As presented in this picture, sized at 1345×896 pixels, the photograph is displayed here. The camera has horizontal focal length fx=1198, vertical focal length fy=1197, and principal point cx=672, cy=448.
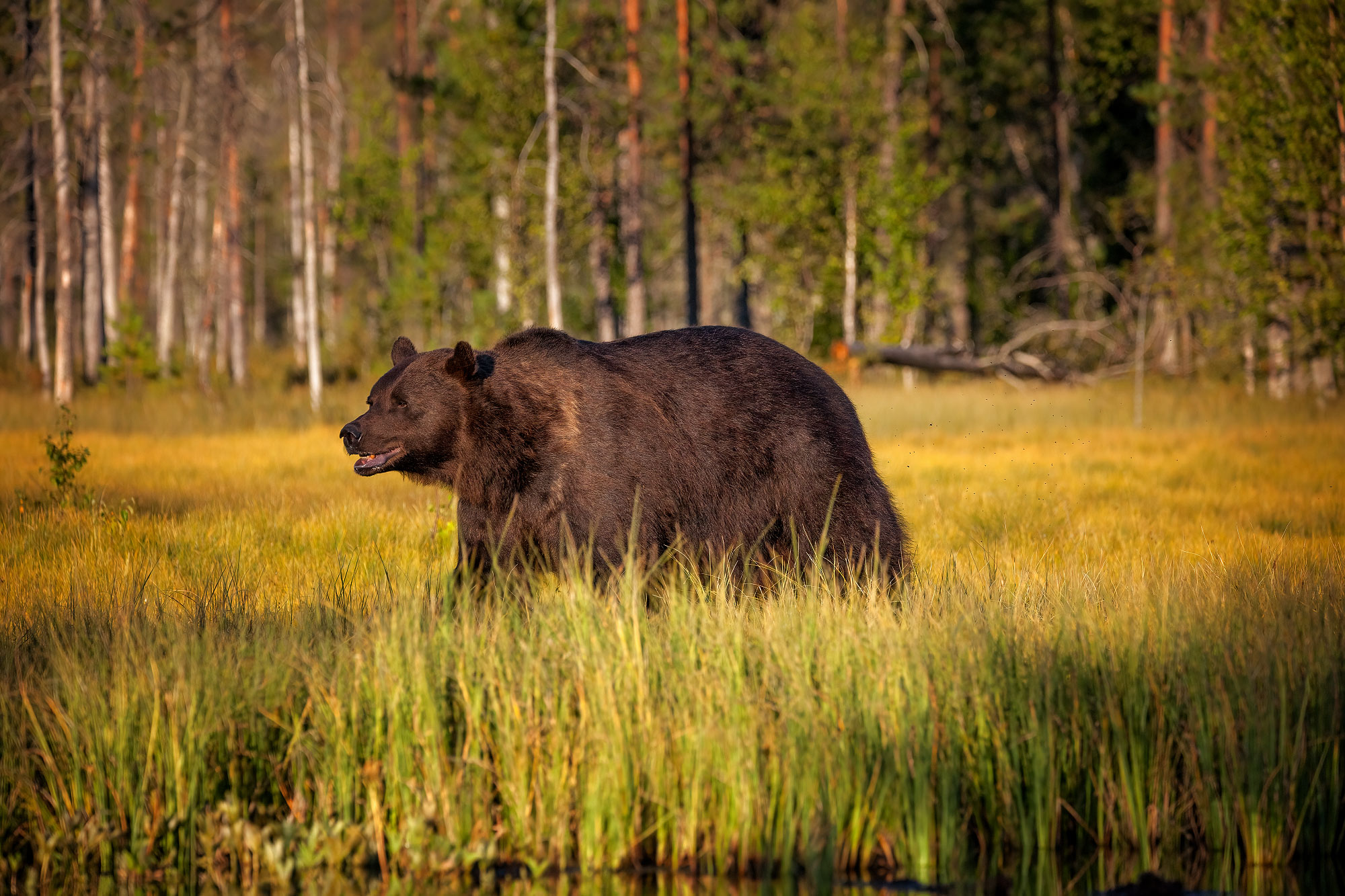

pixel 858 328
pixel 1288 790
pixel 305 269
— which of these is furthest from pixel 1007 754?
pixel 858 328

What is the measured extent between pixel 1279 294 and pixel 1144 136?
540 inches

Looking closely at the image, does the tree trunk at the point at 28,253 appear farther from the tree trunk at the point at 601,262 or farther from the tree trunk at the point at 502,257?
the tree trunk at the point at 601,262

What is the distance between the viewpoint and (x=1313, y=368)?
1970 cm

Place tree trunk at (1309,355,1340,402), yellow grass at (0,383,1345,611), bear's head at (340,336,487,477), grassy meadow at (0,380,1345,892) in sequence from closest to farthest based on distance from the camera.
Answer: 1. grassy meadow at (0,380,1345,892)
2. bear's head at (340,336,487,477)
3. yellow grass at (0,383,1345,611)
4. tree trunk at (1309,355,1340,402)

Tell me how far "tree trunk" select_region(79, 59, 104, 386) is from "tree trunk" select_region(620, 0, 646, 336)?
8.75 metres

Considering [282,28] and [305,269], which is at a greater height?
[282,28]

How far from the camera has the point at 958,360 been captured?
22.9 m

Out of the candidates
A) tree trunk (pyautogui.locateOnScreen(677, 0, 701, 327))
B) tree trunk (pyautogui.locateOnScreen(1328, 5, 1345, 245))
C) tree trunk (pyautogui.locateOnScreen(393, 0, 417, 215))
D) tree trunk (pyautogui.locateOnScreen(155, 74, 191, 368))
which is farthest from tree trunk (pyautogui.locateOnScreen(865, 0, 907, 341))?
tree trunk (pyautogui.locateOnScreen(155, 74, 191, 368))

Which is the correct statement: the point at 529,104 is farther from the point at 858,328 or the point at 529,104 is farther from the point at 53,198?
the point at 53,198

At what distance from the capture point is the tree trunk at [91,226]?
19.6 metres

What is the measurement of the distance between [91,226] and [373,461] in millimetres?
16876

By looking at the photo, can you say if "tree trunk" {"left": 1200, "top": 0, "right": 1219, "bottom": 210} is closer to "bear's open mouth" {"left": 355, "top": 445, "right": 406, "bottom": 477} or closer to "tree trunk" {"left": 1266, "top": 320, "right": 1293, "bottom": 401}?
"tree trunk" {"left": 1266, "top": 320, "right": 1293, "bottom": 401}

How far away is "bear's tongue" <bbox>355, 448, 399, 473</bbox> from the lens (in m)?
5.71

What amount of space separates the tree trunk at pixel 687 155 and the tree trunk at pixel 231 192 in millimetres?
8283
